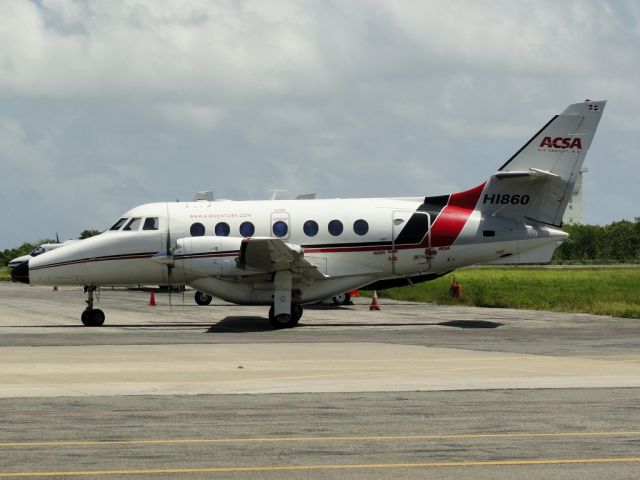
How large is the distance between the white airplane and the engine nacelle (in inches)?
29.2

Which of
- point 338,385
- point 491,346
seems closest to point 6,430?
point 338,385

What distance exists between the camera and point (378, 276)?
30.1 m

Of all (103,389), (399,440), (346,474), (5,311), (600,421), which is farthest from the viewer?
(5,311)

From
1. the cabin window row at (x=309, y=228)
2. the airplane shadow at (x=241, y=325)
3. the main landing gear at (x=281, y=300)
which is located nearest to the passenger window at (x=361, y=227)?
the cabin window row at (x=309, y=228)

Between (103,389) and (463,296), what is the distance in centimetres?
3182

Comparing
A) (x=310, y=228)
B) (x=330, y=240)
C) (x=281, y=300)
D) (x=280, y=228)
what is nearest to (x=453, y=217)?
(x=330, y=240)

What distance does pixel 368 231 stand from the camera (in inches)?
1167

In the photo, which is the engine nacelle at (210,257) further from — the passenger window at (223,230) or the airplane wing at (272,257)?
the passenger window at (223,230)

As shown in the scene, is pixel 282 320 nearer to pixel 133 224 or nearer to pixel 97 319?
pixel 133 224

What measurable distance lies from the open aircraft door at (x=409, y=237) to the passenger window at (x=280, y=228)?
119 inches

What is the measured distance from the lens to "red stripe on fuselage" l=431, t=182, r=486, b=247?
1166 inches

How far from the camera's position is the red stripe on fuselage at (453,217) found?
97.2 feet

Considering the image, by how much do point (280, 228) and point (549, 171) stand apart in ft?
25.7

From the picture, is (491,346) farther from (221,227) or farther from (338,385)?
(221,227)
